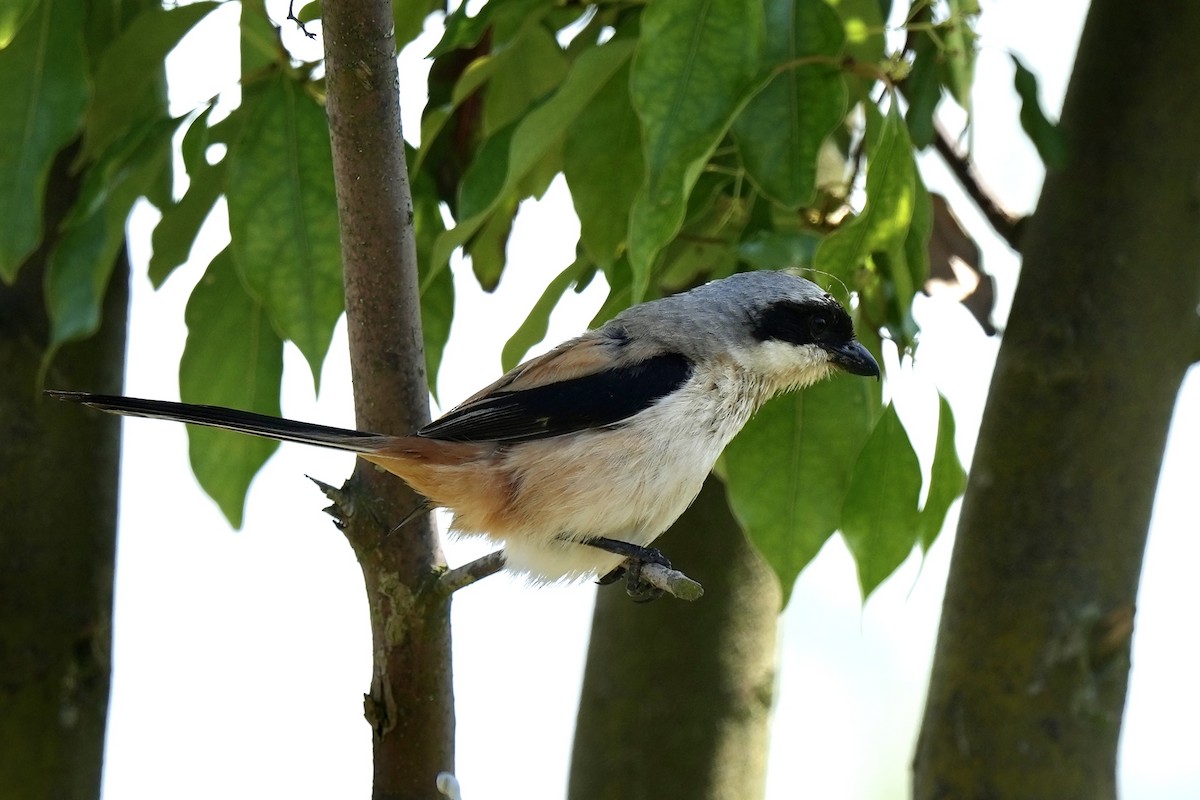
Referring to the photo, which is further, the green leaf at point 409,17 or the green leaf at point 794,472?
the green leaf at point 409,17

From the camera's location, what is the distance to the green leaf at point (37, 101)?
2.65 m

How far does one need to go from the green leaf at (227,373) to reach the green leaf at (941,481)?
1.39 m

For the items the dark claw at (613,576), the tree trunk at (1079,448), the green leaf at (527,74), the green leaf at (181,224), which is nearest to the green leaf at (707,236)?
the green leaf at (527,74)

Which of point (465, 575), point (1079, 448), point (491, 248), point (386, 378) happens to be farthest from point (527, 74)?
point (1079, 448)

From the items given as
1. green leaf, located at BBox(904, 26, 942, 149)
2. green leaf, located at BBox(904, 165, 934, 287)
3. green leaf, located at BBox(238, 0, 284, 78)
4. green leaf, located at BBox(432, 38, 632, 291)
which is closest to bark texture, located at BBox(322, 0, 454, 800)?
green leaf, located at BBox(432, 38, 632, 291)

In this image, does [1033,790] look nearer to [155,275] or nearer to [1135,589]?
[1135,589]

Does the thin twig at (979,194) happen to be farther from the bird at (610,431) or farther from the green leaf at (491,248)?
the green leaf at (491,248)

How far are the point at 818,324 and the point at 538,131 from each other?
3.04 ft

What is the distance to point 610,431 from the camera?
2818mm

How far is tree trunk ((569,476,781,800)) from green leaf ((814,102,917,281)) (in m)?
1.20

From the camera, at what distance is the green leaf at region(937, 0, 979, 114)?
2631 millimetres

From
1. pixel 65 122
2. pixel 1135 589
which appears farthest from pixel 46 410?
pixel 1135 589

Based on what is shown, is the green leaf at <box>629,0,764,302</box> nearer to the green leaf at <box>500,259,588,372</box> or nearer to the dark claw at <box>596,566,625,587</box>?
the green leaf at <box>500,259,588,372</box>

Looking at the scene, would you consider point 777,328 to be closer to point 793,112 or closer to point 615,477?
point 615,477
